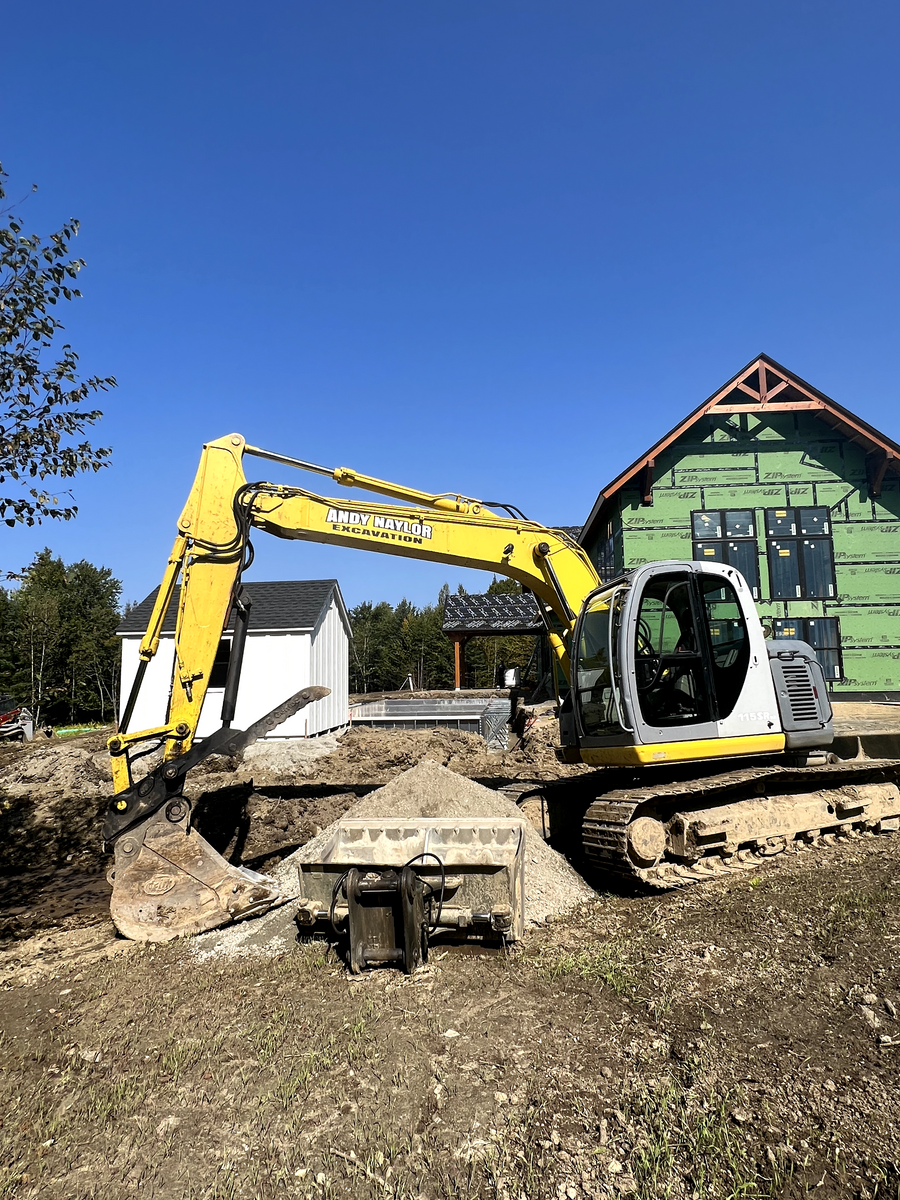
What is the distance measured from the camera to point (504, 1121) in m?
3.47

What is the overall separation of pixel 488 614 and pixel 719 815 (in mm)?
20853

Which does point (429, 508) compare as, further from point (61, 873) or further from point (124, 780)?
point (61, 873)

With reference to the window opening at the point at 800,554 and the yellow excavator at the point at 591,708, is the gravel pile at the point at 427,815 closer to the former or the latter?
the yellow excavator at the point at 591,708

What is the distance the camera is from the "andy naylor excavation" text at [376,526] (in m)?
8.00

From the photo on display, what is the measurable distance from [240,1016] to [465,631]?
69.6 feet

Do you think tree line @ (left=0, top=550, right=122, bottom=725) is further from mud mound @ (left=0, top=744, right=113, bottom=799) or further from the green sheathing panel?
the green sheathing panel

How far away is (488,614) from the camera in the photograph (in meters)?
28.2

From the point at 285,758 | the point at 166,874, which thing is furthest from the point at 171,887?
the point at 285,758

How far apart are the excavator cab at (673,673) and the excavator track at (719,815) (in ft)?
1.33

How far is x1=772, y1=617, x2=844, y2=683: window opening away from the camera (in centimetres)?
1939

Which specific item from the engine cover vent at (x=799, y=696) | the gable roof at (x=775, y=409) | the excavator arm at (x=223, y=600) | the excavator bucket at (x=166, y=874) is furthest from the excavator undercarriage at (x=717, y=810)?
the gable roof at (x=775, y=409)

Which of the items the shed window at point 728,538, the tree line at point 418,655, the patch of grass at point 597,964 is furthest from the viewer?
the tree line at point 418,655

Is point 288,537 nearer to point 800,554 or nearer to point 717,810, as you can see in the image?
point 717,810

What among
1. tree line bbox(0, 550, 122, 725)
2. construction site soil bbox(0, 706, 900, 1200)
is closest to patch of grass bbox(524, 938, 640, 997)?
construction site soil bbox(0, 706, 900, 1200)
